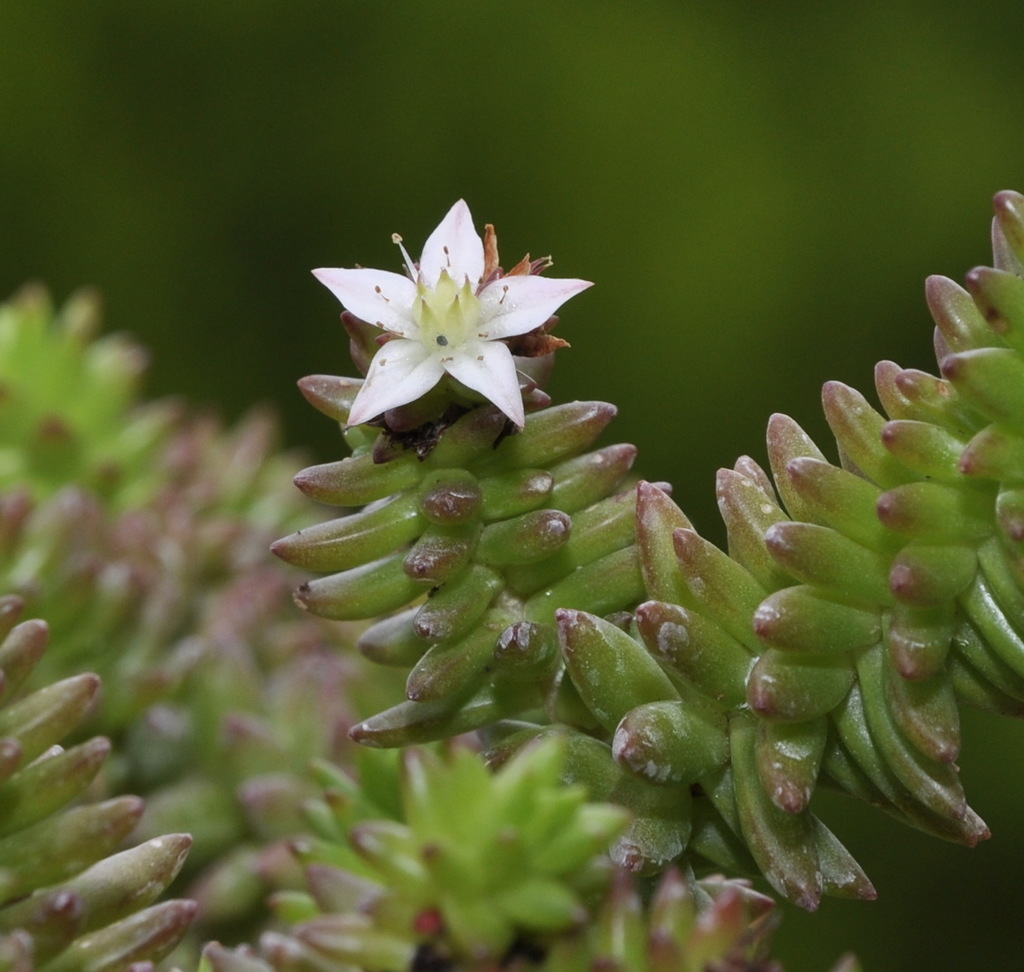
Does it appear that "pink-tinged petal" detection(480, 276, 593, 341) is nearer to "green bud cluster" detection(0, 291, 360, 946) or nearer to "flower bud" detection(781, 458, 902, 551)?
"flower bud" detection(781, 458, 902, 551)

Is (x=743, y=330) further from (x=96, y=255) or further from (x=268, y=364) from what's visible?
(x=96, y=255)

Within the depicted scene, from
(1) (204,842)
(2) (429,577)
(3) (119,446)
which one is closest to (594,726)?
(2) (429,577)

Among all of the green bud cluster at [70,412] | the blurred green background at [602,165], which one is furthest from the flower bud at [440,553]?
the blurred green background at [602,165]

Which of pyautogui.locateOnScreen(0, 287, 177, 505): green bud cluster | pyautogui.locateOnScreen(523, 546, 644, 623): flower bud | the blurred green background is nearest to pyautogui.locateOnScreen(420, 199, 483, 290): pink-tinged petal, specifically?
pyautogui.locateOnScreen(523, 546, 644, 623): flower bud

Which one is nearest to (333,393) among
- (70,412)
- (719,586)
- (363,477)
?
(363,477)

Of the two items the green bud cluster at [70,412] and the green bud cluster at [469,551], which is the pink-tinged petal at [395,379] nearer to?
the green bud cluster at [469,551]
